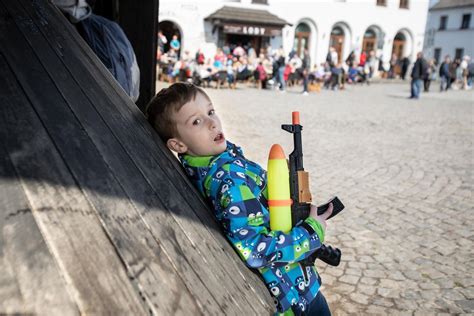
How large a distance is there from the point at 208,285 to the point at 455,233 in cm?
371

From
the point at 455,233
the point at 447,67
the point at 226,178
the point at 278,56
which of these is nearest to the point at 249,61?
the point at 278,56

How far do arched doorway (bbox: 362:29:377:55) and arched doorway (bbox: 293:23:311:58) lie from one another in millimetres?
5076

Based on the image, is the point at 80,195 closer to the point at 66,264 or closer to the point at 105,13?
the point at 66,264

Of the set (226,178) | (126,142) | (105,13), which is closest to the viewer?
(126,142)

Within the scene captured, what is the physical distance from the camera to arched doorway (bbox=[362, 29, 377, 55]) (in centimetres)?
3256

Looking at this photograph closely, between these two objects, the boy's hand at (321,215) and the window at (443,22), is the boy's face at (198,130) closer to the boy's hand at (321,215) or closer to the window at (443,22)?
the boy's hand at (321,215)

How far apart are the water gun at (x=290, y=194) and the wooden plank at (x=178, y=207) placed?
0.24 m

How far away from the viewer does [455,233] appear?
13.9ft

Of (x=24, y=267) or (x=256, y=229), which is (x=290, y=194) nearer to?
(x=256, y=229)

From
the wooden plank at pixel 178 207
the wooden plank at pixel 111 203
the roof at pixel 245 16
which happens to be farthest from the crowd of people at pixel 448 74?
the wooden plank at pixel 111 203

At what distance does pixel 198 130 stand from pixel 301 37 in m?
29.6

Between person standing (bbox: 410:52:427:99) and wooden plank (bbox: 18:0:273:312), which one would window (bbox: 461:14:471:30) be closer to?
person standing (bbox: 410:52:427:99)

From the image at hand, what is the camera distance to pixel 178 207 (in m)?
1.44

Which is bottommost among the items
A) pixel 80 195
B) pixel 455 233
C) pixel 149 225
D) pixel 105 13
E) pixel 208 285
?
pixel 455 233
